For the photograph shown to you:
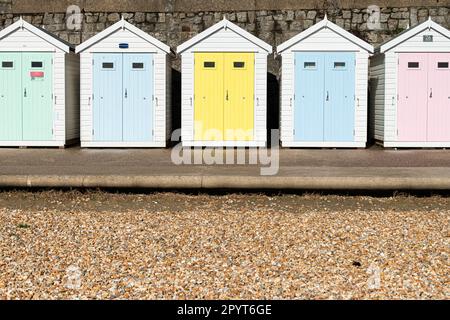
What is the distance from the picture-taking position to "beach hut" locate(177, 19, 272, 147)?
14328 mm

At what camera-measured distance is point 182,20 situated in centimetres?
1784

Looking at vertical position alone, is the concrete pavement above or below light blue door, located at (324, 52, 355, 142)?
below

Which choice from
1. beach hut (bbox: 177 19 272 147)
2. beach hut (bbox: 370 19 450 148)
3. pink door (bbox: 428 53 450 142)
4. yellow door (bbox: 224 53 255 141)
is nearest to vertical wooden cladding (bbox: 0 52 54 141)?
beach hut (bbox: 177 19 272 147)

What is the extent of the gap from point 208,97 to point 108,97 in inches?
82.2

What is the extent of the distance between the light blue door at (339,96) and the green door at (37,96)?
5.75 m

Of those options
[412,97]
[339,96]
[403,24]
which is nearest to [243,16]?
[403,24]

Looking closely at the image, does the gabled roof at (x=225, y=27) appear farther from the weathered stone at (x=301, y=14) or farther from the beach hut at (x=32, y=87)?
the weathered stone at (x=301, y=14)

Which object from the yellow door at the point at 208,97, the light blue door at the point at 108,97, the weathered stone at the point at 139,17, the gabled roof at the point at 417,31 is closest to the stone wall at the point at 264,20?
the weathered stone at the point at 139,17

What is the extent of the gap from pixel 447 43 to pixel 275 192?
22.5 feet

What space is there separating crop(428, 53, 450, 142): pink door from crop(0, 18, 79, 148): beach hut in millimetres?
7510

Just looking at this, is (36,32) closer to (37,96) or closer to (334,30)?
(37,96)

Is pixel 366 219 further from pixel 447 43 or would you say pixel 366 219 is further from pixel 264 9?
pixel 264 9

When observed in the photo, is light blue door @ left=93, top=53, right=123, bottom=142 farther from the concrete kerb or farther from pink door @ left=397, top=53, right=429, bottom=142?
pink door @ left=397, top=53, right=429, bottom=142
